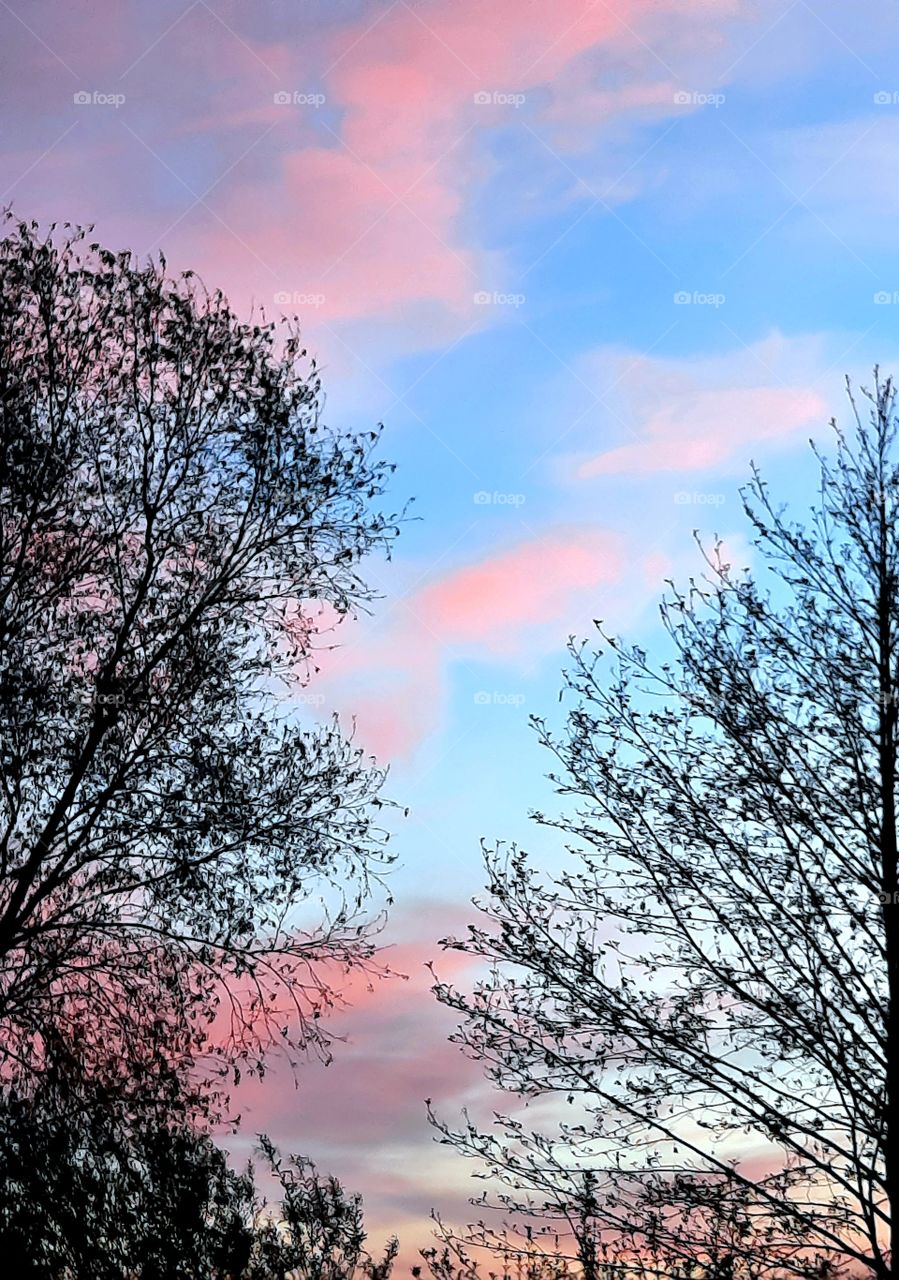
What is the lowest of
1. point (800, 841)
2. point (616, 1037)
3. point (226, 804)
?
point (616, 1037)

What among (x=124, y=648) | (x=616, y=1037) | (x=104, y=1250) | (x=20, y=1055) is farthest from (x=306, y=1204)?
(x=616, y=1037)

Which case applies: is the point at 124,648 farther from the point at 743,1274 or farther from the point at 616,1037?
the point at 743,1274

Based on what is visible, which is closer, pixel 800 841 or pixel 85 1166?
pixel 800 841

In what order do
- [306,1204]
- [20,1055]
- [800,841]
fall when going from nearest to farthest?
[800,841] → [20,1055] → [306,1204]

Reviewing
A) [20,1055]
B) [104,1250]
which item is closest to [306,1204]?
[104,1250]

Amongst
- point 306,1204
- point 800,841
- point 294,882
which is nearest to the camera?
point 800,841

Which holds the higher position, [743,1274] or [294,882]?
[294,882]

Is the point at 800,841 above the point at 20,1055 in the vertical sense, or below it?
above

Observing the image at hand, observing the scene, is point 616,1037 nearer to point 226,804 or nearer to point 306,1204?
point 226,804

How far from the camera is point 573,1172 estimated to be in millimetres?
9938

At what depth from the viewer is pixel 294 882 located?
1364 centimetres

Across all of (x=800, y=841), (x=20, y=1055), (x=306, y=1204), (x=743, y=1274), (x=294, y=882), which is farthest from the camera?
(x=306, y=1204)

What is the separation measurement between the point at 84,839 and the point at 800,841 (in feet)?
23.7

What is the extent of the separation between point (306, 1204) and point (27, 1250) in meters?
10.2
